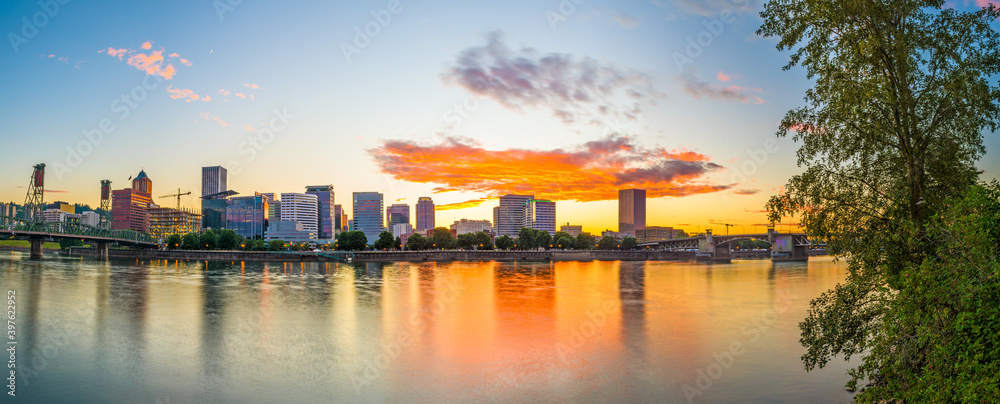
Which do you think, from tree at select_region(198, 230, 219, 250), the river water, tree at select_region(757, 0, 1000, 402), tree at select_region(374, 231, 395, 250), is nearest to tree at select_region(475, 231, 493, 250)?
tree at select_region(374, 231, 395, 250)

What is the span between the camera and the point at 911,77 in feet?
39.5

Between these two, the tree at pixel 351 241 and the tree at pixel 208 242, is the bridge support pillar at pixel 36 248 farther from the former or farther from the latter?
the tree at pixel 351 241

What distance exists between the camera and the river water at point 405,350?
18875 mm

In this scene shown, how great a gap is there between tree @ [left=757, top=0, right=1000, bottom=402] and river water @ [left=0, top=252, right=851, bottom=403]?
27.9 feet

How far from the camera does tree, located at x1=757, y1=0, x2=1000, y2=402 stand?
11.2 m

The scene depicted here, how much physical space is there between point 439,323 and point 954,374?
28.0 metres

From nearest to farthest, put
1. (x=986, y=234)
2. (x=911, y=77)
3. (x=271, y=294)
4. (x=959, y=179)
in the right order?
(x=986, y=234), (x=959, y=179), (x=911, y=77), (x=271, y=294)

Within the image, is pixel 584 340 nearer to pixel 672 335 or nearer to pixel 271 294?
pixel 672 335

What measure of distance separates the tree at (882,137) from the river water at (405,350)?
27.9 feet

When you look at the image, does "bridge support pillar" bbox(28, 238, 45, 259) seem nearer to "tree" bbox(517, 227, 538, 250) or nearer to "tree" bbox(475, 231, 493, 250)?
"tree" bbox(475, 231, 493, 250)

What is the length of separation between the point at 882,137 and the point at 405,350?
21.2 m

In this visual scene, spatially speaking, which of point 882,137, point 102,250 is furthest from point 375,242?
point 882,137

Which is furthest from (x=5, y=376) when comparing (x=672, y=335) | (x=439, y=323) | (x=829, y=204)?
(x=672, y=335)

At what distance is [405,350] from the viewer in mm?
25562
